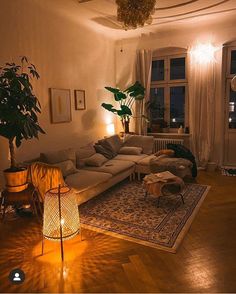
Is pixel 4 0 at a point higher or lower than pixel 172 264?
higher

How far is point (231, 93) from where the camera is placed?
5.83 meters

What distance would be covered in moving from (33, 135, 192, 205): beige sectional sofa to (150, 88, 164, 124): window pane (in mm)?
983

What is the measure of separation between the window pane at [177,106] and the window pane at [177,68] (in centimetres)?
28

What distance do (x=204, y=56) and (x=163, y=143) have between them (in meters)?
2.22

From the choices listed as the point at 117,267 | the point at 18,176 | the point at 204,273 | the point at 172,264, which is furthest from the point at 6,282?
the point at 204,273

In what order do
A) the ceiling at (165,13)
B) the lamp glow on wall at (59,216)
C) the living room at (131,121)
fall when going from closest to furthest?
the living room at (131,121) → the lamp glow on wall at (59,216) → the ceiling at (165,13)

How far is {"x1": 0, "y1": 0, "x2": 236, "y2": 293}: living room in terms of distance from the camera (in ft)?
7.85

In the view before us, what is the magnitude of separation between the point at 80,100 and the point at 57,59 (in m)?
0.99

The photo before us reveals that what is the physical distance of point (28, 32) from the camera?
13.3 feet

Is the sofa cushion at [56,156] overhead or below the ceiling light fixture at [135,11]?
below

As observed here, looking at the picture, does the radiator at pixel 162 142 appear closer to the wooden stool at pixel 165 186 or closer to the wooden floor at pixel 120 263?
the wooden stool at pixel 165 186

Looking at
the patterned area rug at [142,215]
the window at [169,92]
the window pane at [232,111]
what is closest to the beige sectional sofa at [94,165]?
the patterned area rug at [142,215]

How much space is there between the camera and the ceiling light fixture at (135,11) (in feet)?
11.1

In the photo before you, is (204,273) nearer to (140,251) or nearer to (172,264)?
(172,264)
